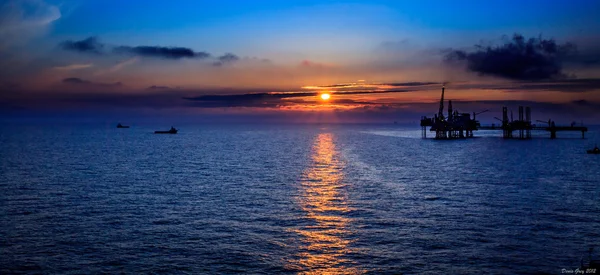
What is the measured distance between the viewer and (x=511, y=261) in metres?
35.0

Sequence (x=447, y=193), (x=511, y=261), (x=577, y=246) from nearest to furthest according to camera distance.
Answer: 1. (x=511, y=261)
2. (x=577, y=246)
3. (x=447, y=193)

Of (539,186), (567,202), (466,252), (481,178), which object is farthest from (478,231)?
(481,178)

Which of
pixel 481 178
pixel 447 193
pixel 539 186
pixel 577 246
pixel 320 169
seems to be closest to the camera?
pixel 577 246

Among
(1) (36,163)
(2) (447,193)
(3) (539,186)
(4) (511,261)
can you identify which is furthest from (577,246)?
(1) (36,163)

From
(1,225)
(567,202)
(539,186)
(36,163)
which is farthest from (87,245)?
(36,163)

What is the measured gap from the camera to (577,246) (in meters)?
37.9

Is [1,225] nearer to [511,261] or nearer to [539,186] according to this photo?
[511,261]

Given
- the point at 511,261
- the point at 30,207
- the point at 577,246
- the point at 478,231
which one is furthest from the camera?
the point at 30,207

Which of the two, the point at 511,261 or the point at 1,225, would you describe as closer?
the point at 511,261

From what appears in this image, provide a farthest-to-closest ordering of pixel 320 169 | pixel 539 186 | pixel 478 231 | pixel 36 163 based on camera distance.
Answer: pixel 36 163
pixel 320 169
pixel 539 186
pixel 478 231

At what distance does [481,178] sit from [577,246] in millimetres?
42885

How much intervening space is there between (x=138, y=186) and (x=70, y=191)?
9524 mm

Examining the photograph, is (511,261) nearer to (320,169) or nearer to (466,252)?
(466,252)

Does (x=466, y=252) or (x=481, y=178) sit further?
(x=481, y=178)
